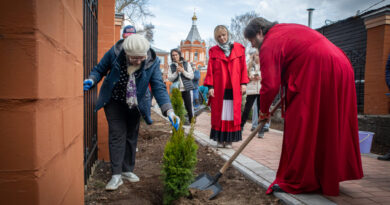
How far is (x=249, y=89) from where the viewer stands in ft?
19.9

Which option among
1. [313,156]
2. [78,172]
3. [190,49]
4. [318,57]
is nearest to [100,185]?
[78,172]

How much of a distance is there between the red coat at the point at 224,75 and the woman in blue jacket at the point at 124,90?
193cm

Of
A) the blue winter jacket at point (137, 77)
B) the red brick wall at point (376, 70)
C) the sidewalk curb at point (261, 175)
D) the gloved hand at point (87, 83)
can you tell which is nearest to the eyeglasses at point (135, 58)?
the blue winter jacket at point (137, 77)

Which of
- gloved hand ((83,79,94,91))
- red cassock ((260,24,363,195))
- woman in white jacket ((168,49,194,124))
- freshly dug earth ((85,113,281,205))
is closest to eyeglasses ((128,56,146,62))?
gloved hand ((83,79,94,91))

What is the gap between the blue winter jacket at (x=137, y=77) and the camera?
287 cm

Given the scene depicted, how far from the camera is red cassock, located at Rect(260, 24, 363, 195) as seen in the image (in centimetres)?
258

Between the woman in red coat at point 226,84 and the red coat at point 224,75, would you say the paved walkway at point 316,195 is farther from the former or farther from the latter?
the red coat at point 224,75

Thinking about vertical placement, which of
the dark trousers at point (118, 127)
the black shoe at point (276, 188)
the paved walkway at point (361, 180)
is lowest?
the paved walkway at point (361, 180)

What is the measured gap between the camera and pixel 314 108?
2596 mm

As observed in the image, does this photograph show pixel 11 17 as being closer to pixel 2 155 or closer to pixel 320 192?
pixel 2 155

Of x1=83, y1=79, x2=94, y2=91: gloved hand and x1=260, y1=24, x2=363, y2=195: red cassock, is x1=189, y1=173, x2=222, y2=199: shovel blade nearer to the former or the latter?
x1=260, y1=24, x2=363, y2=195: red cassock

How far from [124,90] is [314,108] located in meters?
1.98

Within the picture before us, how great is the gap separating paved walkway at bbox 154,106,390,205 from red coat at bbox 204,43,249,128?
2.34 feet

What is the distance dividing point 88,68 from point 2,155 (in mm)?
2509
